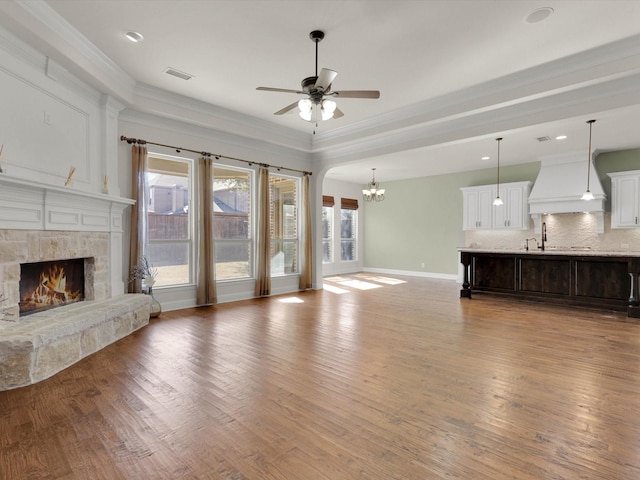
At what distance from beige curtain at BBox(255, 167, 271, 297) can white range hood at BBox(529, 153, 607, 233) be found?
6.15m

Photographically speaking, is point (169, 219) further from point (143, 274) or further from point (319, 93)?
point (319, 93)

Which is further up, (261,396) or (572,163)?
(572,163)

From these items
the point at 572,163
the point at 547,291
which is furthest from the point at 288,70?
the point at 572,163

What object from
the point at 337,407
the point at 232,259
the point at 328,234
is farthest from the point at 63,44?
the point at 328,234

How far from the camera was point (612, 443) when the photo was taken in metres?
2.01

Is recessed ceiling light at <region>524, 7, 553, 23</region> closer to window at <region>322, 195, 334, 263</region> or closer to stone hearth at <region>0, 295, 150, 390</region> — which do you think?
stone hearth at <region>0, 295, 150, 390</region>

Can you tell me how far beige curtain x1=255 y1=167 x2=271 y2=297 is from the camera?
688 cm

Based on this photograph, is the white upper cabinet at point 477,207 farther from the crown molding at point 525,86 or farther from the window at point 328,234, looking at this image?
the crown molding at point 525,86

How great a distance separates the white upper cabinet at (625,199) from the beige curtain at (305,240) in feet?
21.5

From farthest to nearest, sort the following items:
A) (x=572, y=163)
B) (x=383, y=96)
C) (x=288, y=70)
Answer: (x=572, y=163) → (x=383, y=96) → (x=288, y=70)

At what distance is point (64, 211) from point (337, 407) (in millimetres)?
3782

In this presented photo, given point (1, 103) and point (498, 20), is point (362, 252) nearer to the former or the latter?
point (498, 20)

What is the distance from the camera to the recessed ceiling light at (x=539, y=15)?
319cm

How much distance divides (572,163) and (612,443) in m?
7.38
